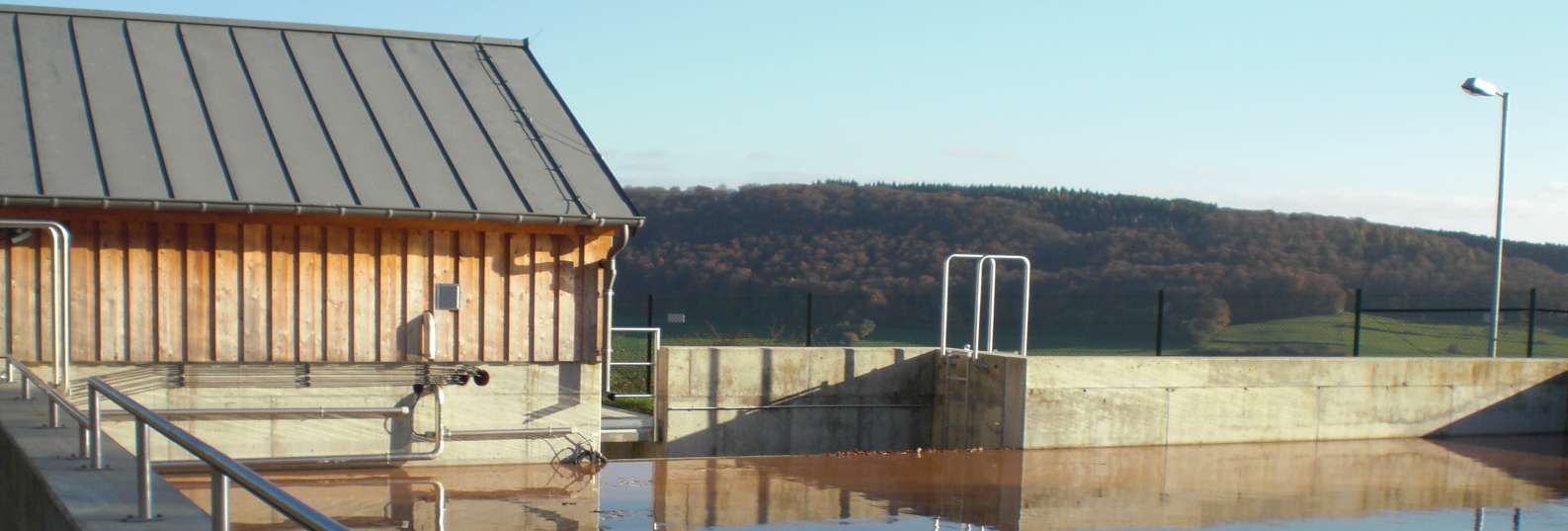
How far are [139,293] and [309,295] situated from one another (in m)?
1.34

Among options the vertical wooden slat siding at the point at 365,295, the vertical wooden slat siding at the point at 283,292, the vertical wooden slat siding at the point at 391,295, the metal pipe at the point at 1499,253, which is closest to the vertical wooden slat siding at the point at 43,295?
the vertical wooden slat siding at the point at 283,292

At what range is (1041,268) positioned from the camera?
63.4 metres

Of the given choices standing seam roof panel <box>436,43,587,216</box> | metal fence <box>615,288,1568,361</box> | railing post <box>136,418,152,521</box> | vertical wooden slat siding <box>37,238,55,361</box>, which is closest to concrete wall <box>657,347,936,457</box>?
standing seam roof panel <box>436,43,587,216</box>

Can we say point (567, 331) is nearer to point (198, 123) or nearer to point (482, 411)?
point (482, 411)

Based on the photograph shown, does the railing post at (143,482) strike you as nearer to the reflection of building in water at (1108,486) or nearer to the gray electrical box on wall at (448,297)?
the reflection of building in water at (1108,486)

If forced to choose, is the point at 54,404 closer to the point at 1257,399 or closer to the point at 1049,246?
the point at 1257,399

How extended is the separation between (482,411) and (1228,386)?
8.03 m

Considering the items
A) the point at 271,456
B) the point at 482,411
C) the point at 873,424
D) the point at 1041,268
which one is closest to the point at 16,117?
the point at 271,456

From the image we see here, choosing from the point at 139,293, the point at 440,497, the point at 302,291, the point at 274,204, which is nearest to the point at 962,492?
the point at 440,497

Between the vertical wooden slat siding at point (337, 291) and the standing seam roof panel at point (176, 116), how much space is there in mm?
968

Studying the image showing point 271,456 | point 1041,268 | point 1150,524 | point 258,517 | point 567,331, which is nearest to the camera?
point 258,517

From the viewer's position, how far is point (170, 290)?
1123 centimetres

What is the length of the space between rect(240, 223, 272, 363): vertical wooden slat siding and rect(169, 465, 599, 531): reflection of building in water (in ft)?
3.64

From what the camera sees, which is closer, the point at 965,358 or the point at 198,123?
the point at 198,123
